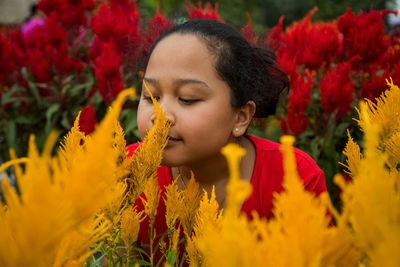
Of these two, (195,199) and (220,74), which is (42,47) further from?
(195,199)

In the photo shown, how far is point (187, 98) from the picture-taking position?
1186mm

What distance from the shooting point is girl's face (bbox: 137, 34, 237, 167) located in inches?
46.5

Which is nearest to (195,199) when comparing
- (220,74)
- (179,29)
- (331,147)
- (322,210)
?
(322,210)

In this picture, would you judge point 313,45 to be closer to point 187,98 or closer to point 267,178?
point 267,178

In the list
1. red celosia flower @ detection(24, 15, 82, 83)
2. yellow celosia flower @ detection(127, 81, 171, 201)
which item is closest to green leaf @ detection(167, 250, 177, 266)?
yellow celosia flower @ detection(127, 81, 171, 201)

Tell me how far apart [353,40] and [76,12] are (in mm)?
1832

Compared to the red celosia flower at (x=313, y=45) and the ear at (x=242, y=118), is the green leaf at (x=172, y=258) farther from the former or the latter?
the red celosia flower at (x=313, y=45)

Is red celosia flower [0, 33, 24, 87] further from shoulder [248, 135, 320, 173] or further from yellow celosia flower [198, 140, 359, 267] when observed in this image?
yellow celosia flower [198, 140, 359, 267]

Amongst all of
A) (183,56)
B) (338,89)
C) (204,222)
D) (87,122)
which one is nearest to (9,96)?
(87,122)

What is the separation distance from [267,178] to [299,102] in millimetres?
528

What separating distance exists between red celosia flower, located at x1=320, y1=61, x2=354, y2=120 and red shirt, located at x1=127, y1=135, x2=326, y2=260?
1.33 feet

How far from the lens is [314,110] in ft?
7.33

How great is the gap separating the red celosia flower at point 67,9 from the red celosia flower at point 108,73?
0.81 m

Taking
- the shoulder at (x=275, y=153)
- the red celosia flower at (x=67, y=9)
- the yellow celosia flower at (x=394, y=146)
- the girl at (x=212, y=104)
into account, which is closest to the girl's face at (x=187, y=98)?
the girl at (x=212, y=104)
